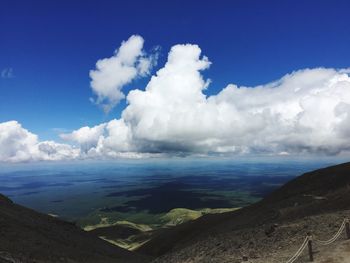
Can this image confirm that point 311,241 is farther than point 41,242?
No

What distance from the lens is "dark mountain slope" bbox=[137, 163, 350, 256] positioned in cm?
4441

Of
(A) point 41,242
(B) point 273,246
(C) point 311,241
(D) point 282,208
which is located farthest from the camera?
(D) point 282,208

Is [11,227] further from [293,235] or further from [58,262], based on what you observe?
[293,235]

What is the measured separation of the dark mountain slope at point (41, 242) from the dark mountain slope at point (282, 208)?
48.0 feet

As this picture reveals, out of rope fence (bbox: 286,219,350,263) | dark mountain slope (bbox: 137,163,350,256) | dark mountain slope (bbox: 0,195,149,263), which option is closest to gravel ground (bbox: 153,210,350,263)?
rope fence (bbox: 286,219,350,263)

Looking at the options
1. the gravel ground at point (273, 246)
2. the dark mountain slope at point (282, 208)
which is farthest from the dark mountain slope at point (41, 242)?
the dark mountain slope at point (282, 208)

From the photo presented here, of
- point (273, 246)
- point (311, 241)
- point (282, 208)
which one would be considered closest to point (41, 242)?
point (273, 246)

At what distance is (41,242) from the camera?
41.8 meters

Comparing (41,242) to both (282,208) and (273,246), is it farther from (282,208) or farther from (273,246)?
(282,208)

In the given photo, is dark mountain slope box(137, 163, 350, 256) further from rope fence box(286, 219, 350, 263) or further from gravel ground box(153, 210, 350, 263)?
rope fence box(286, 219, 350, 263)

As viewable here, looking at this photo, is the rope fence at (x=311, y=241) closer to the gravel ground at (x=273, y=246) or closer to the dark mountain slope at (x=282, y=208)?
the gravel ground at (x=273, y=246)

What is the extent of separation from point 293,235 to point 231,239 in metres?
7.13

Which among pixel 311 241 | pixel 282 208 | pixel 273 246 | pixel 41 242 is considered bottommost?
pixel 41 242

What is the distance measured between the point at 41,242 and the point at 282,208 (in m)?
34.8
